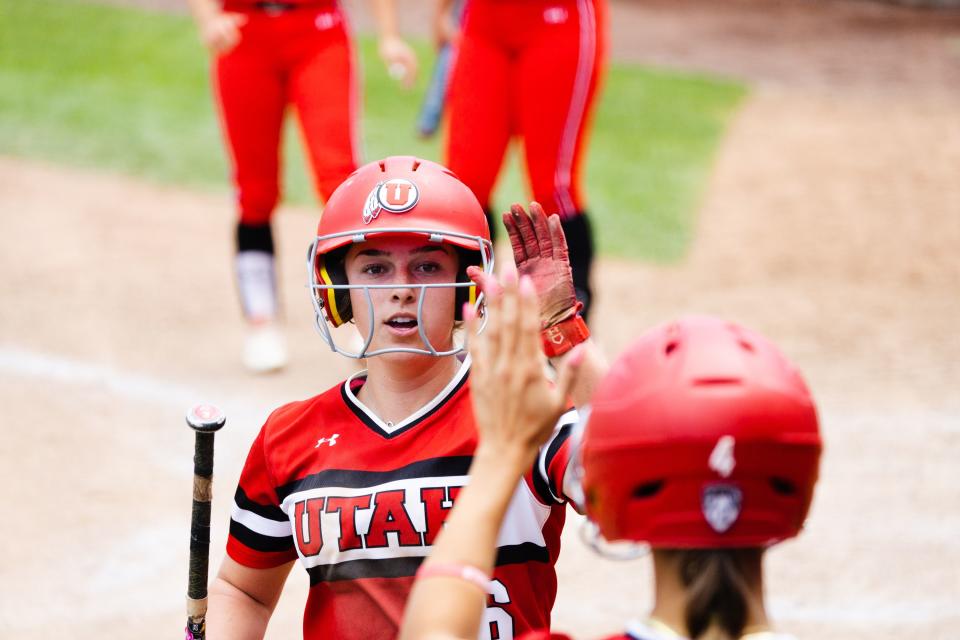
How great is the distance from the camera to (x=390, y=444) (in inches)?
107

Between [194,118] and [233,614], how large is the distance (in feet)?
26.2

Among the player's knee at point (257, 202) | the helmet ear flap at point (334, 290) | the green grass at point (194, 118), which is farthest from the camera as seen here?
the green grass at point (194, 118)

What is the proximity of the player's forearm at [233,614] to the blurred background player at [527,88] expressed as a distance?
102 inches

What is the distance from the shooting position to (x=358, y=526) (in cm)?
264

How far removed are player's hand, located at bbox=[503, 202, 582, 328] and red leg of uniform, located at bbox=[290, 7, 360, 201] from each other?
8.41 ft

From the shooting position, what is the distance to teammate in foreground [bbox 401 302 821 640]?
1880 mm

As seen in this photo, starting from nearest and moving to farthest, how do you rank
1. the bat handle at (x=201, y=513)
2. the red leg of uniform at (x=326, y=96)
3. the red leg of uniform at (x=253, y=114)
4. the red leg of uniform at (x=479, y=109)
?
1. the bat handle at (x=201, y=513)
2. the red leg of uniform at (x=479, y=109)
3. the red leg of uniform at (x=326, y=96)
4. the red leg of uniform at (x=253, y=114)

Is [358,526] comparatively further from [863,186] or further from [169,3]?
[169,3]

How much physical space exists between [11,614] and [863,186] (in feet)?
21.9

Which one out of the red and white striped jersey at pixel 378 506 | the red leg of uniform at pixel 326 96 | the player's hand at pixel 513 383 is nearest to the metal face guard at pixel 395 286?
the red and white striped jersey at pixel 378 506

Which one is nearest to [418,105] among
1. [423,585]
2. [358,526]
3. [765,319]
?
[765,319]

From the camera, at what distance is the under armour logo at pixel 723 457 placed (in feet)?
6.12

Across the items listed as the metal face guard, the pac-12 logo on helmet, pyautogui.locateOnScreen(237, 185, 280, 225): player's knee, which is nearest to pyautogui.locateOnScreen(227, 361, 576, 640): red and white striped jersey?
the metal face guard

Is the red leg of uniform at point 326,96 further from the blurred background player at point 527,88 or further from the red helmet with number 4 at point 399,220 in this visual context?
the red helmet with number 4 at point 399,220
